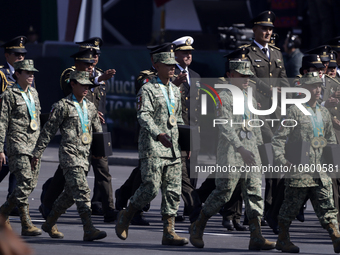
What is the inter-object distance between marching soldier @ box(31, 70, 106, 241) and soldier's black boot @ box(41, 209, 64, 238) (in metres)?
0.01

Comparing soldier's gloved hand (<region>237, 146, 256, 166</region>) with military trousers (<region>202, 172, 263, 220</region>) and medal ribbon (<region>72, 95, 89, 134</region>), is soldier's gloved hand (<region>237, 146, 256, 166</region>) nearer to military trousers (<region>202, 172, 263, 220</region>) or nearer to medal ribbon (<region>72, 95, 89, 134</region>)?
military trousers (<region>202, 172, 263, 220</region>)

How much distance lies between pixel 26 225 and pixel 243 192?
7.88 feet

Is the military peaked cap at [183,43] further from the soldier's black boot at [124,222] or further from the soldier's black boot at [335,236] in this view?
the soldier's black boot at [335,236]

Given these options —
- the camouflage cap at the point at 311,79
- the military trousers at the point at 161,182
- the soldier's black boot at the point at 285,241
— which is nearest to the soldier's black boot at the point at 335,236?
the soldier's black boot at the point at 285,241

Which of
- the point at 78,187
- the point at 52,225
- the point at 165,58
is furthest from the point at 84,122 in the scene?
the point at 52,225

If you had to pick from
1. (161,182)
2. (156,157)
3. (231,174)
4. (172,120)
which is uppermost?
(172,120)

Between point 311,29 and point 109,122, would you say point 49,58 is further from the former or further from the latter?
point 311,29

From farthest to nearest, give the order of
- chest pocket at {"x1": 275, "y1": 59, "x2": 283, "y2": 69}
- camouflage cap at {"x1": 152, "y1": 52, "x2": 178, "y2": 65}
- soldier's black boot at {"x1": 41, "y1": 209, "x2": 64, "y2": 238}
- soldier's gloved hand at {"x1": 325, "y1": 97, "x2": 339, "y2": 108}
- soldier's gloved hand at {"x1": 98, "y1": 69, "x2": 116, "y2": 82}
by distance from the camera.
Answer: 1. chest pocket at {"x1": 275, "y1": 59, "x2": 283, "y2": 69}
2. soldier's gloved hand at {"x1": 325, "y1": 97, "x2": 339, "y2": 108}
3. soldier's gloved hand at {"x1": 98, "y1": 69, "x2": 116, "y2": 82}
4. soldier's black boot at {"x1": 41, "y1": 209, "x2": 64, "y2": 238}
5. camouflage cap at {"x1": 152, "y1": 52, "x2": 178, "y2": 65}

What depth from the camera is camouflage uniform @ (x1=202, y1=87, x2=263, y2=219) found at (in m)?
7.21

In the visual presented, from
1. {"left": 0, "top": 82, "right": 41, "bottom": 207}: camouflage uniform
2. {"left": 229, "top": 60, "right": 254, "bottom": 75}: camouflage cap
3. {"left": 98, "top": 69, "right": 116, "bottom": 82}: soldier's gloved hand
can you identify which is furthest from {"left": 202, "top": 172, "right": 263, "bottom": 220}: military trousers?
{"left": 98, "top": 69, "right": 116, "bottom": 82}: soldier's gloved hand

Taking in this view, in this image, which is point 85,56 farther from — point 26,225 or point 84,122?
point 26,225

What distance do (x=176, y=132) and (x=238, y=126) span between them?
63 cm

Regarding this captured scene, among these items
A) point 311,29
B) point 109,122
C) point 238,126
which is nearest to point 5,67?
point 238,126

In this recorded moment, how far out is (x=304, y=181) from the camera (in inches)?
279
